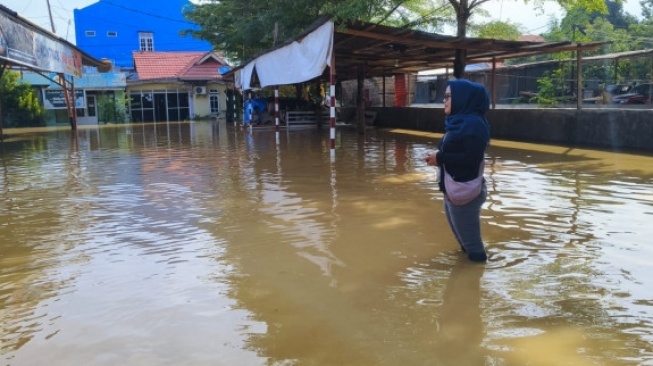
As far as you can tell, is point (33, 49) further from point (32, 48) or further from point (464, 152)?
point (464, 152)

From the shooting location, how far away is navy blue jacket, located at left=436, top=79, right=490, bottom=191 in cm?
421

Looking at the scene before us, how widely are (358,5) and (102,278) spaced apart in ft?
31.2

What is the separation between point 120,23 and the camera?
143 feet

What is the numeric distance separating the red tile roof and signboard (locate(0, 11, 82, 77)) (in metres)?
13.2

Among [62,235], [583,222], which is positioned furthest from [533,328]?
[62,235]

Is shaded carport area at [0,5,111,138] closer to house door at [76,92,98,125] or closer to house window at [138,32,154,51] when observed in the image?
house door at [76,92,98,125]

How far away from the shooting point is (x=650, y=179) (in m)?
8.45

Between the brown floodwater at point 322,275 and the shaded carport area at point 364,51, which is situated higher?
the shaded carport area at point 364,51

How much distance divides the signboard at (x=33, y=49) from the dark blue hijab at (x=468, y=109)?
12.5 meters

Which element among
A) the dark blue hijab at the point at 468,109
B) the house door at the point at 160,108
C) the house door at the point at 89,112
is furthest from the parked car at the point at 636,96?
the house door at the point at 89,112

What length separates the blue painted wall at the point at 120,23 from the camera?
142 ft

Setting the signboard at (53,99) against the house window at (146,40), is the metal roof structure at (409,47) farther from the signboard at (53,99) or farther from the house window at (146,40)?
the house window at (146,40)

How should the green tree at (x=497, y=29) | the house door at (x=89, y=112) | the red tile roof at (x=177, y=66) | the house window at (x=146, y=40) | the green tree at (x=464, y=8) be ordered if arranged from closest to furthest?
the green tree at (x=464, y=8) → the green tree at (x=497, y=29) → the house door at (x=89, y=112) → the red tile roof at (x=177, y=66) → the house window at (x=146, y=40)

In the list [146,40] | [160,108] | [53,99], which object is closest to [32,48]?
[53,99]
